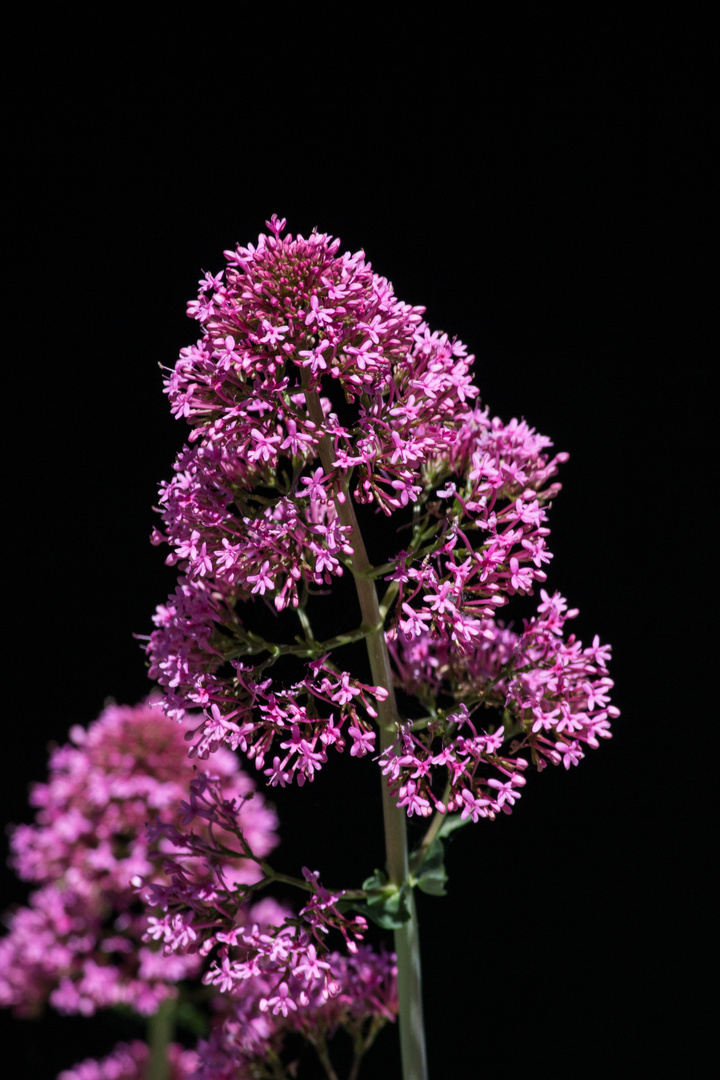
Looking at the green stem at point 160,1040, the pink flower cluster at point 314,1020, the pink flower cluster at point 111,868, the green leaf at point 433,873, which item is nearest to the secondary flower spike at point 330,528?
the green leaf at point 433,873

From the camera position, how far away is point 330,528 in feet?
5.26

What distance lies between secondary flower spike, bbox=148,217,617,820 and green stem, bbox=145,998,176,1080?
5.42 ft

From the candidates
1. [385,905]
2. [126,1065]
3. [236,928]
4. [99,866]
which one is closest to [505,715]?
[385,905]

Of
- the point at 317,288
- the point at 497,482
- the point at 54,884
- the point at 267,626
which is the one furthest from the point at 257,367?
the point at 54,884

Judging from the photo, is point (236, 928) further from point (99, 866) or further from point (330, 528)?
point (99, 866)

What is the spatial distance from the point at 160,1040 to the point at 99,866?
611 millimetres

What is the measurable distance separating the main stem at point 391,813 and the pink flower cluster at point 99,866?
0.99 meters

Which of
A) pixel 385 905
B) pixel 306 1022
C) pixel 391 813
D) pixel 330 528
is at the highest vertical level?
pixel 330 528

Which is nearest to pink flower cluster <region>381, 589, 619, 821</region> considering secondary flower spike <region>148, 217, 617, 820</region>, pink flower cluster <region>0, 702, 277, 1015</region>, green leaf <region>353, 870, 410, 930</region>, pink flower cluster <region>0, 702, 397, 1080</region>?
secondary flower spike <region>148, 217, 617, 820</region>

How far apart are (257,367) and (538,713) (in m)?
0.76

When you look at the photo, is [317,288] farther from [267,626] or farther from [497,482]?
[267,626]

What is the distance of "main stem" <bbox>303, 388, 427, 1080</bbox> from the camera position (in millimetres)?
1708

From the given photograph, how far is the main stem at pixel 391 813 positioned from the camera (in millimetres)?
1708

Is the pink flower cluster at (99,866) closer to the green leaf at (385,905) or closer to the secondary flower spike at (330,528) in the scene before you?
the green leaf at (385,905)
